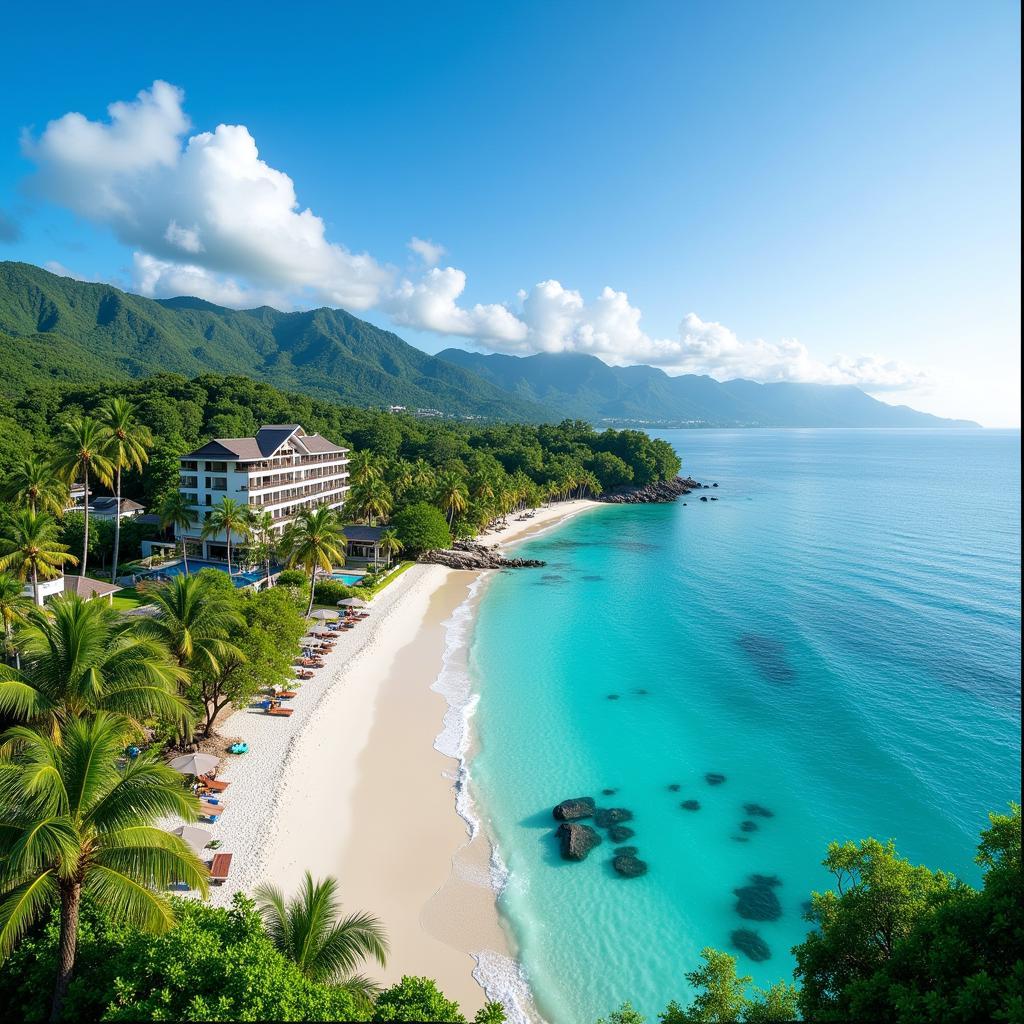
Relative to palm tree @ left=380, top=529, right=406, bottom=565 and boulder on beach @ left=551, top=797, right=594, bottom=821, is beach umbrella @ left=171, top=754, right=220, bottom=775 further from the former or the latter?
palm tree @ left=380, top=529, right=406, bottom=565

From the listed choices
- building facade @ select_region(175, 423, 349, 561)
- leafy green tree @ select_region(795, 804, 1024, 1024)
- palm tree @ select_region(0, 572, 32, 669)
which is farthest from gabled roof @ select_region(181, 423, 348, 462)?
leafy green tree @ select_region(795, 804, 1024, 1024)

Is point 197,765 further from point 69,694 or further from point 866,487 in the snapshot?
point 866,487

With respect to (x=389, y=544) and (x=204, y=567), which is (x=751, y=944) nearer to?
(x=204, y=567)

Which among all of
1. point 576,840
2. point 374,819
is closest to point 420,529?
point 374,819

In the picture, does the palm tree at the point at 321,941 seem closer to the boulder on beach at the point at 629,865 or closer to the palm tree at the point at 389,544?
the boulder on beach at the point at 629,865

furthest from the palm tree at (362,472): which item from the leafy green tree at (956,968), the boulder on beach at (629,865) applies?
the leafy green tree at (956,968)
